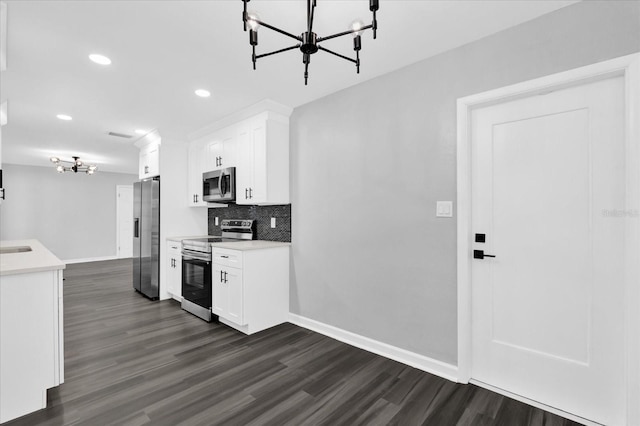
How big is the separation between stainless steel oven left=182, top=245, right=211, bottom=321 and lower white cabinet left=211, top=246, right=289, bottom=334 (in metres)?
0.10

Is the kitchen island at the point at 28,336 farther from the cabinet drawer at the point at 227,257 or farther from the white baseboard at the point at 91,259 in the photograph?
the white baseboard at the point at 91,259

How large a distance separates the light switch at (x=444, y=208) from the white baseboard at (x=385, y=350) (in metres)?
1.16

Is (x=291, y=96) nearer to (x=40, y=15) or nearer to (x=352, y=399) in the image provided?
(x=40, y=15)

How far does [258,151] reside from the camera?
11.3 feet

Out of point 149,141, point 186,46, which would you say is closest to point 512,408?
point 186,46

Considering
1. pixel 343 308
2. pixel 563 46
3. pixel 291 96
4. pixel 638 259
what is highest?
pixel 291 96

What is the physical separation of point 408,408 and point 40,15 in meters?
3.50

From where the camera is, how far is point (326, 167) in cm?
318

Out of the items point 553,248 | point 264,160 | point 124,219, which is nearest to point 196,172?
point 264,160

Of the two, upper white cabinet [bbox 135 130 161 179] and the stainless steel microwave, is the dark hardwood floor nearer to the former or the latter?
the stainless steel microwave

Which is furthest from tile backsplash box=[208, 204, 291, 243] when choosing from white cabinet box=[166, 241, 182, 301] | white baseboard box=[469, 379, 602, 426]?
white baseboard box=[469, 379, 602, 426]

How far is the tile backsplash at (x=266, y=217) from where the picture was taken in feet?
12.0

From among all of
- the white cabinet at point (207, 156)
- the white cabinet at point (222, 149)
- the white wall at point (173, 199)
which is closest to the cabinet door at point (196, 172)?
the white cabinet at point (207, 156)

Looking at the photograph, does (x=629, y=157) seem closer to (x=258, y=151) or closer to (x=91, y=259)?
(x=258, y=151)
